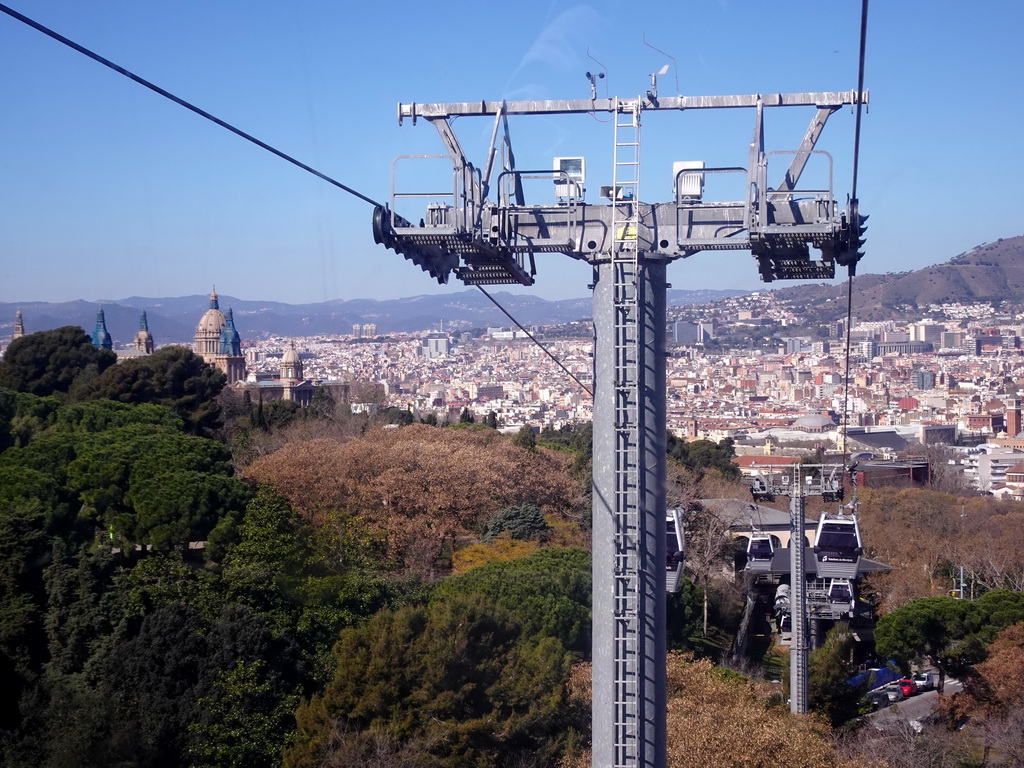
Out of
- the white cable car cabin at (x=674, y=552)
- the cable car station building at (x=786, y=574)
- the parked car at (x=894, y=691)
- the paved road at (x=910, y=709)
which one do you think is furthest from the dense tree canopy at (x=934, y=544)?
the white cable car cabin at (x=674, y=552)

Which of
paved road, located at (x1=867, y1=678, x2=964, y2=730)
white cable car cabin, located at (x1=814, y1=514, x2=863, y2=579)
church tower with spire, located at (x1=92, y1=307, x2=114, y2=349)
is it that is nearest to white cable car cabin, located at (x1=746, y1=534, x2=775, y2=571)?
white cable car cabin, located at (x1=814, y1=514, x2=863, y2=579)

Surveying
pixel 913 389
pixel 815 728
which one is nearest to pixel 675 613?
pixel 815 728

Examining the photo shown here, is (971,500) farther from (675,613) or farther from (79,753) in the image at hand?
(79,753)

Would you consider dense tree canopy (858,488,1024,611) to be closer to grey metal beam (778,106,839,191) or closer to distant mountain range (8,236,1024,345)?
distant mountain range (8,236,1024,345)

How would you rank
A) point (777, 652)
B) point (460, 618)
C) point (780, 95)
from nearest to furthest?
point (780, 95)
point (460, 618)
point (777, 652)

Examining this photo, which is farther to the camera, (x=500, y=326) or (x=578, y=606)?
(x=500, y=326)

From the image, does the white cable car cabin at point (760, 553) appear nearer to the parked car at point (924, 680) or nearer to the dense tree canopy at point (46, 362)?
the parked car at point (924, 680)

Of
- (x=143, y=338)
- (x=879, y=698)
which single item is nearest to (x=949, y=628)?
(x=879, y=698)
